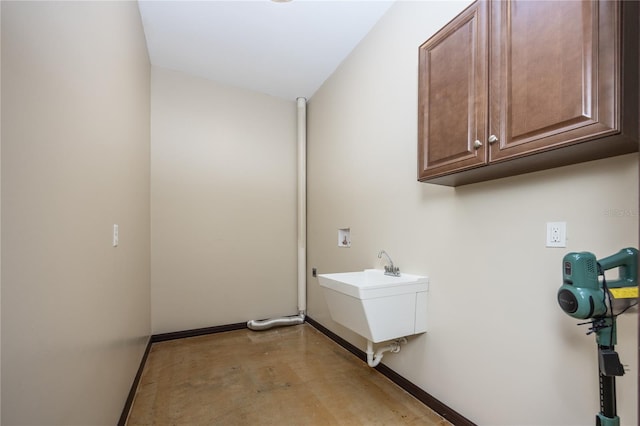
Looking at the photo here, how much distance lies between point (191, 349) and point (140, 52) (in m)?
2.67

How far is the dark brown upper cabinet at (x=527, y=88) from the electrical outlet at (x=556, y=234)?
26cm

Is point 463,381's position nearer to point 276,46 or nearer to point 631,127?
point 631,127

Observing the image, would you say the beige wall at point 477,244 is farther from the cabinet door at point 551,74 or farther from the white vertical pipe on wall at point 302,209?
the white vertical pipe on wall at point 302,209

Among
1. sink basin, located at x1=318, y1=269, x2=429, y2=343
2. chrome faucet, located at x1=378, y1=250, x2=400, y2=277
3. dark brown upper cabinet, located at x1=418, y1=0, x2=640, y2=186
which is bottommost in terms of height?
sink basin, located at x1=318, y1=269, x2=429, y2=343

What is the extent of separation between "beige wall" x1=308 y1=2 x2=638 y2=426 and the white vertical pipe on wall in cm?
89

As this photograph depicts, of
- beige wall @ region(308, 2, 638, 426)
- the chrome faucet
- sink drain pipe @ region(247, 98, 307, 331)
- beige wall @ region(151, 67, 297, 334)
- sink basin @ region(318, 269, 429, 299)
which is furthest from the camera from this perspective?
sink drain pipe @ region(247, 98, 307, 331)

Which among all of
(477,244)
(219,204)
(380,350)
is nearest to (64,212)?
(477,244)

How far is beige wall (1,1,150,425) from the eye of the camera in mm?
729

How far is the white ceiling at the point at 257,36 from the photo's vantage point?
2357 mm

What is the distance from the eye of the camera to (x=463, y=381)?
1723 mm

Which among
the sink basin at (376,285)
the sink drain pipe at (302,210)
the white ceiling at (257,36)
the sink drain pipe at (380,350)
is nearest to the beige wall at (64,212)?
the white ceiling at (257,36)

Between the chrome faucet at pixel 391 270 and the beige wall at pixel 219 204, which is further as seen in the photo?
the beige wall at pixel 219 204

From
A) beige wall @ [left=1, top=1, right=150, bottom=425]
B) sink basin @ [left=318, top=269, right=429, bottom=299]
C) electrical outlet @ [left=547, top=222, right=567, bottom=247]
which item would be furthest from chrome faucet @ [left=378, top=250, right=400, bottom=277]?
beige wall @ [left=1, top=1, right=150, bottom=425]

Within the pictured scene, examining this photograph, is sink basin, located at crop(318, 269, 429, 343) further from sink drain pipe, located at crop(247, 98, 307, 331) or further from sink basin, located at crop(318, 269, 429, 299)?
sink drain pipe, located at crop(247, 98, 307, 331)
